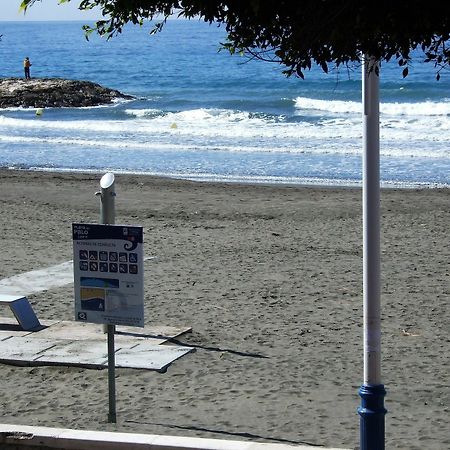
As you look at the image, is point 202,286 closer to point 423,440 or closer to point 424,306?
point 424,306

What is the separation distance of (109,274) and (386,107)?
116 feet

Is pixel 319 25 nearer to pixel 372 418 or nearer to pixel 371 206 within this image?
pixel 371 206

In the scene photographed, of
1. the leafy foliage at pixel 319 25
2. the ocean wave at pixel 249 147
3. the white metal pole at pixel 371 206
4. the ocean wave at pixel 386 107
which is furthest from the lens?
the ocean wave at pixel 386 107

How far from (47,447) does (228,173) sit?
59.7 feet

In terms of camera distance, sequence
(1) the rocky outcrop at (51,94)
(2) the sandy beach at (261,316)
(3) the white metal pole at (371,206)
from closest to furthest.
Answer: (3) the white metal pole at (371,206)
(2) the sandy beach at (261,316)
(1) the rocky outcrop at (51,94)

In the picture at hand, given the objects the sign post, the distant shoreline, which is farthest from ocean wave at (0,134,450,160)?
the sign post

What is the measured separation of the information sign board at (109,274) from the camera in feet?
24.0

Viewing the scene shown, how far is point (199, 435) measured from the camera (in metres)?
7.10

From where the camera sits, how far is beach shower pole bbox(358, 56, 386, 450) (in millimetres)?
5820

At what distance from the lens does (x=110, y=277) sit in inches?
293

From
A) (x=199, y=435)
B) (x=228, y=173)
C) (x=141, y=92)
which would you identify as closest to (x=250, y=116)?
(x=228, y=173)

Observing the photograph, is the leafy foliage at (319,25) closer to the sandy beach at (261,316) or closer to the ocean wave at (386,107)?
the sandy beach at (261,316)

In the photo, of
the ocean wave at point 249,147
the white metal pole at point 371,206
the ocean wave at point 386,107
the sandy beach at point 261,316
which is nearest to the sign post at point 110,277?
the sandy beach at point 261,316

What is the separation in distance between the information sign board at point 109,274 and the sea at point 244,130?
168 cm
